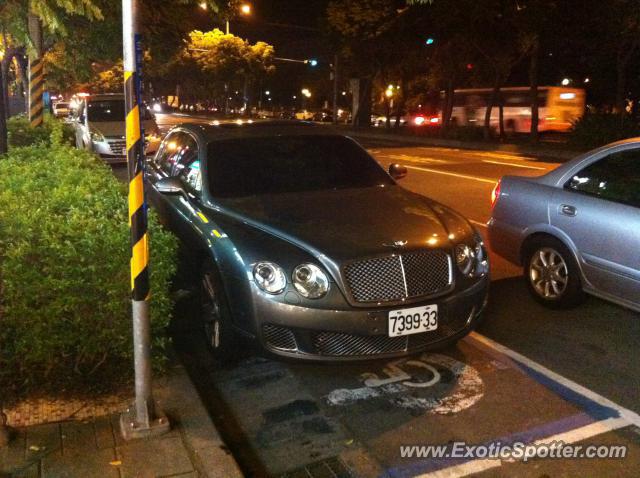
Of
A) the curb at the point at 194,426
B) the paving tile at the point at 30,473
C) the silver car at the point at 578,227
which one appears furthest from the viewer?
the silver car at the point at 578,227

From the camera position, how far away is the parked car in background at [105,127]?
16.4 metres

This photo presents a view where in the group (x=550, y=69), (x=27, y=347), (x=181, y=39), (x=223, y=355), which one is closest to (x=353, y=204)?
(x=223, y=355)

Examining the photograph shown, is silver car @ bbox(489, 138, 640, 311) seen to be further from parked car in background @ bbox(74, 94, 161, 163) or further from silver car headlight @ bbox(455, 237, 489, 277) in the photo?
parked car in background @ bbox(74, 94, 161, 163)

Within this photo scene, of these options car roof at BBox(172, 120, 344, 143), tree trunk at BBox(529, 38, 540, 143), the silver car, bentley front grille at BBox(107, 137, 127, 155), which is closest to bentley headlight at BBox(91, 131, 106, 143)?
bentley front grille at BBox(107, 137, 127, 155)

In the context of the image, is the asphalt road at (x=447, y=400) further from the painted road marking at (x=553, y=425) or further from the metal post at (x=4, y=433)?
the metal post at (x=4, y=433)

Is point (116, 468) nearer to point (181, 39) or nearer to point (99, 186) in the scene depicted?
point (99, 186)

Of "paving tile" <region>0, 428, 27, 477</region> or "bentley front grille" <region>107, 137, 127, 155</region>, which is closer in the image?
"paving tile" <region>0, 428, 27, 477</region>

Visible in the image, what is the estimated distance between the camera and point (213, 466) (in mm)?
3305

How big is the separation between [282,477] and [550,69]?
3715 cm

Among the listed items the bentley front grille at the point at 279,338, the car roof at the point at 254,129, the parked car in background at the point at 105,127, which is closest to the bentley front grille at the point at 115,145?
the parked car in background at the point at 105,127

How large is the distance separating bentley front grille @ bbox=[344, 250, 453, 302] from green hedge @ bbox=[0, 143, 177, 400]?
3.95 ft

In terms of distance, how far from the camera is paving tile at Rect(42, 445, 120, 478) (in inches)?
Result: 126

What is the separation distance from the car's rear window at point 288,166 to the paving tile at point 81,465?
226 cm

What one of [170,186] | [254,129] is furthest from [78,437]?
[254,129]
